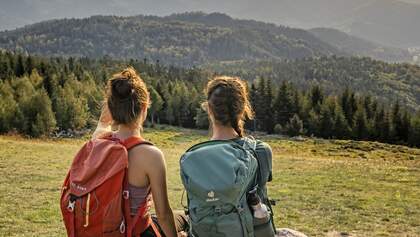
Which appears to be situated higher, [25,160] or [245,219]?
[245,219]

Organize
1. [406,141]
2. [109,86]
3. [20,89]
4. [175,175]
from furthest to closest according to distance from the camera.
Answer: [406,141] → [20,89] → [175,175] → [109,86]

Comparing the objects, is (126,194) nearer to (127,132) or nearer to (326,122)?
(127,132)

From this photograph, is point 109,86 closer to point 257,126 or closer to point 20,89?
point 20,89

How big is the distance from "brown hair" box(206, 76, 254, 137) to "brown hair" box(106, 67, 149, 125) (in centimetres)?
76

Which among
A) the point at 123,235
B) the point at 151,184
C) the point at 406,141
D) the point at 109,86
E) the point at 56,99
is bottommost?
the point at 406,141

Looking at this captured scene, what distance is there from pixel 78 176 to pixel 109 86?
1.04 meters

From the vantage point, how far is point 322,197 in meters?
17.2

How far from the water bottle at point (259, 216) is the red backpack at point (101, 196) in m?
1.28

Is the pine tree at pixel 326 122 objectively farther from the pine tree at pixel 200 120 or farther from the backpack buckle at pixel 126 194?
the backpack buckle at pixel 126 194

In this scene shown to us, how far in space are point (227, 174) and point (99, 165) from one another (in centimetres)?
135

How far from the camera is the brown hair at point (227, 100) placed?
207 inches

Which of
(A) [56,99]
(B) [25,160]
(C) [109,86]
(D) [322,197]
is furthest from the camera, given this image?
(A) [56,99]

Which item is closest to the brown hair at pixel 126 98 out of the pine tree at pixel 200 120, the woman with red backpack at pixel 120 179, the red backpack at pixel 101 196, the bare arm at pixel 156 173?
the woman with red backpack at pixel 120 179

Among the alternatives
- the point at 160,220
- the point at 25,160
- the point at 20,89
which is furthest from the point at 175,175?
the point at 20,89
